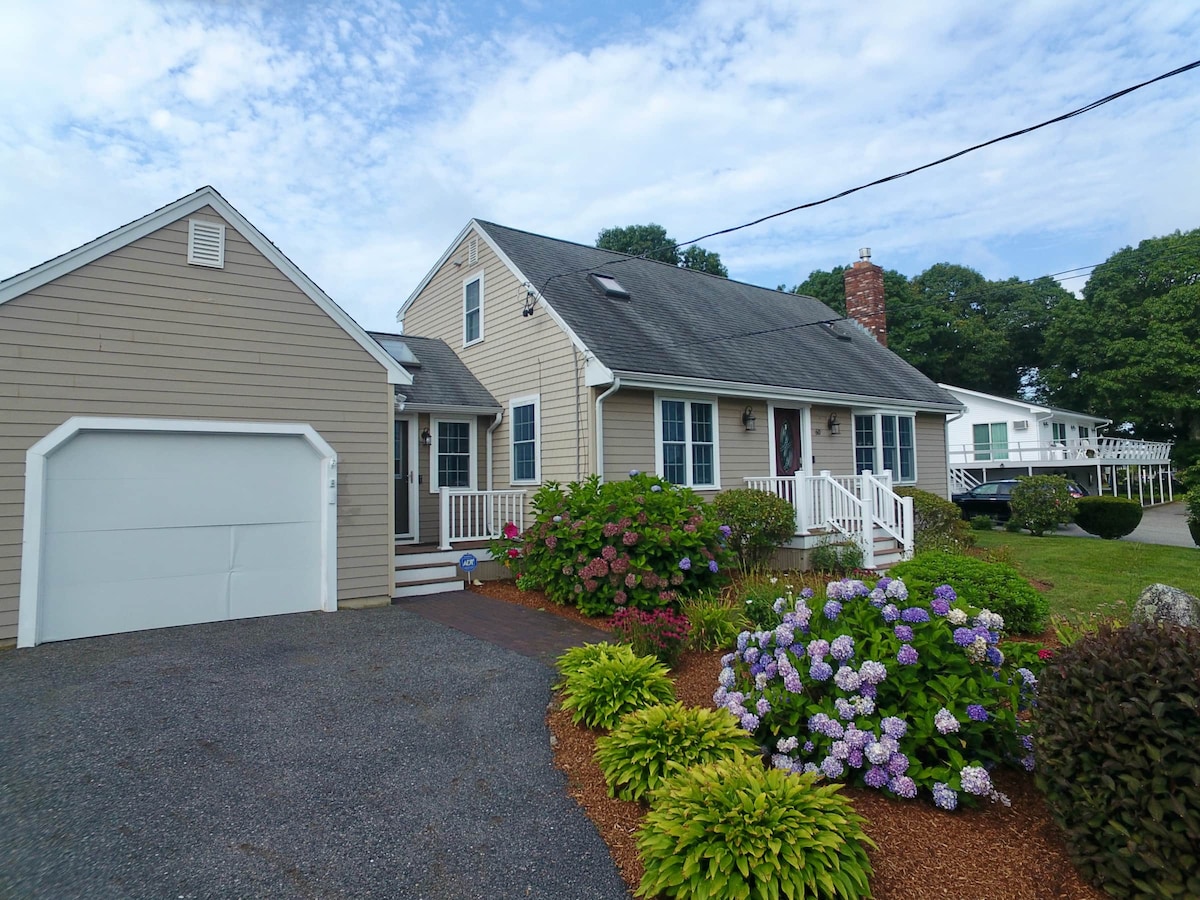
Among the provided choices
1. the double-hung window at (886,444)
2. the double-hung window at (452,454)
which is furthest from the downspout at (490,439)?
the double-hung window at (886,444)

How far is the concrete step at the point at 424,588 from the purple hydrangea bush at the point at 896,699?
A: 6.15m

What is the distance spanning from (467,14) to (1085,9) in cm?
671

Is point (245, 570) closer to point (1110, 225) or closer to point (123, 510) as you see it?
point (123, 510)

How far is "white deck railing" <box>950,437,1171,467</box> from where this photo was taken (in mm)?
26516

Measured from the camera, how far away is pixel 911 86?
7996 millimetres

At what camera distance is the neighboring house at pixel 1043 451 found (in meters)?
27.1

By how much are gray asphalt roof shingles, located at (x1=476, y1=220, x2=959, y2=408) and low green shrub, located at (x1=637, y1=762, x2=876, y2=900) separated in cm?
744

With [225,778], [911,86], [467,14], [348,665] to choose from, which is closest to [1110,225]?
[911,86]

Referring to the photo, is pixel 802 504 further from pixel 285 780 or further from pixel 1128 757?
pixel 285 780

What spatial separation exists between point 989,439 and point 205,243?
32.3 m

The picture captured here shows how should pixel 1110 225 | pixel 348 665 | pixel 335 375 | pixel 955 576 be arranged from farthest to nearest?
1. pixel 1110 225
2. pixel 335 375
3. pixel 955 576
4. pixel 348 665

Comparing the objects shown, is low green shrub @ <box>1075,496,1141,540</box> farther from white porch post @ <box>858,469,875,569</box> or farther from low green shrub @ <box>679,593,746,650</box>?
low green shrub @ <box>679,593,746,650</box>

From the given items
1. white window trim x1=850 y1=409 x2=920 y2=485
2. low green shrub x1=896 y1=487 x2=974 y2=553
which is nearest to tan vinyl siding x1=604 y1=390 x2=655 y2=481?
low green shrub x1=896 y1=487 x2=974 y2=553

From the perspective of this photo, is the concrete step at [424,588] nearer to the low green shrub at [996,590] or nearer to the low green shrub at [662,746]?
the low green shrub at [662,746]
